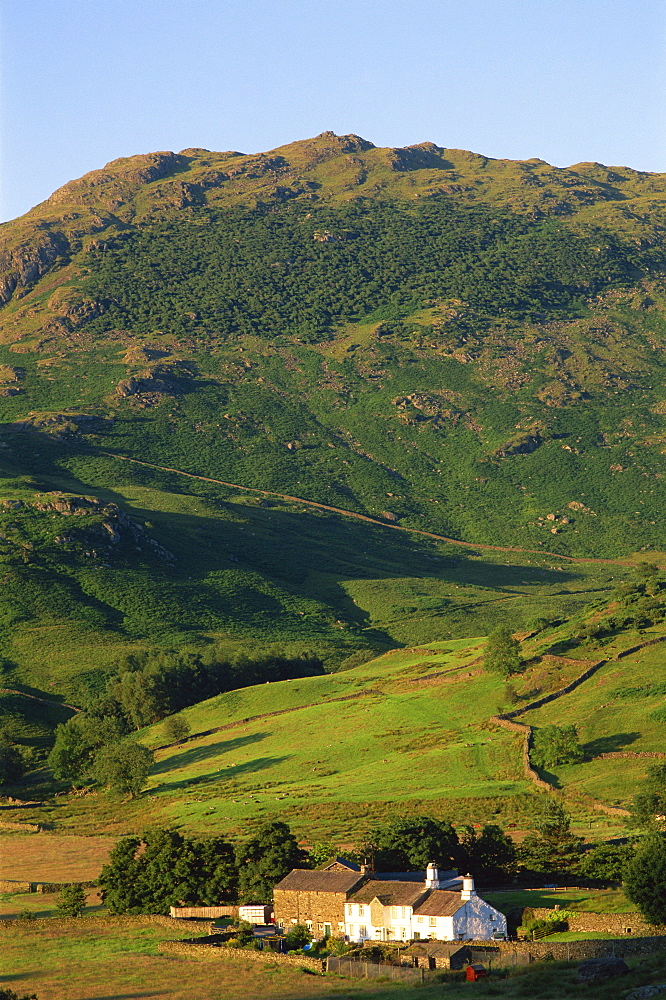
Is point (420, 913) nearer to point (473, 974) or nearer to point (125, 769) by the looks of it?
point (473, 974)

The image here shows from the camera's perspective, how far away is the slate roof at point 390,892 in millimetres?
59406

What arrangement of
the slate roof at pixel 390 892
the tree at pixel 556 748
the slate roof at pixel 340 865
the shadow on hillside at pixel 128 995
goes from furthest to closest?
the tree at pixel 556 748 → the slate roof at pixel 340 865 → the slate roof at pixel 390 892 → the shadow on hillside at pixel 128 995

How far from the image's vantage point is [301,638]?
18875 cm

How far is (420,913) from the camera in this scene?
57.9 metres

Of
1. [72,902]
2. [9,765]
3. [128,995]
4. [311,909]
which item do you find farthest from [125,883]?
[9,765]

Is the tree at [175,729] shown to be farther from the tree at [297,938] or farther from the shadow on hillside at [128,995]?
the shadow on hillside at [128,995]

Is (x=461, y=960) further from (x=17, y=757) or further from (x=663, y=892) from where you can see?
(x=17, y=757)

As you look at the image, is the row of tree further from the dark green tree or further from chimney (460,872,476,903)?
chimney (460,872,476,903)

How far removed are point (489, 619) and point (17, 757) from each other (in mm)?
93915

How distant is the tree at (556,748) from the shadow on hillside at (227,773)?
2699cm

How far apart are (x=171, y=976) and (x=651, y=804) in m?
36.4

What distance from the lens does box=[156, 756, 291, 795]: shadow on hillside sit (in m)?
112

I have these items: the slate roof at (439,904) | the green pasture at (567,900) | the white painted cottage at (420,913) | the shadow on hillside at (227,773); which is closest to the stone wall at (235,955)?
the white painted cottage at (420,913)

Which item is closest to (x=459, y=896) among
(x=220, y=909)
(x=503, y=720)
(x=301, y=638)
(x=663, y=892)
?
(x=663, y=892)
